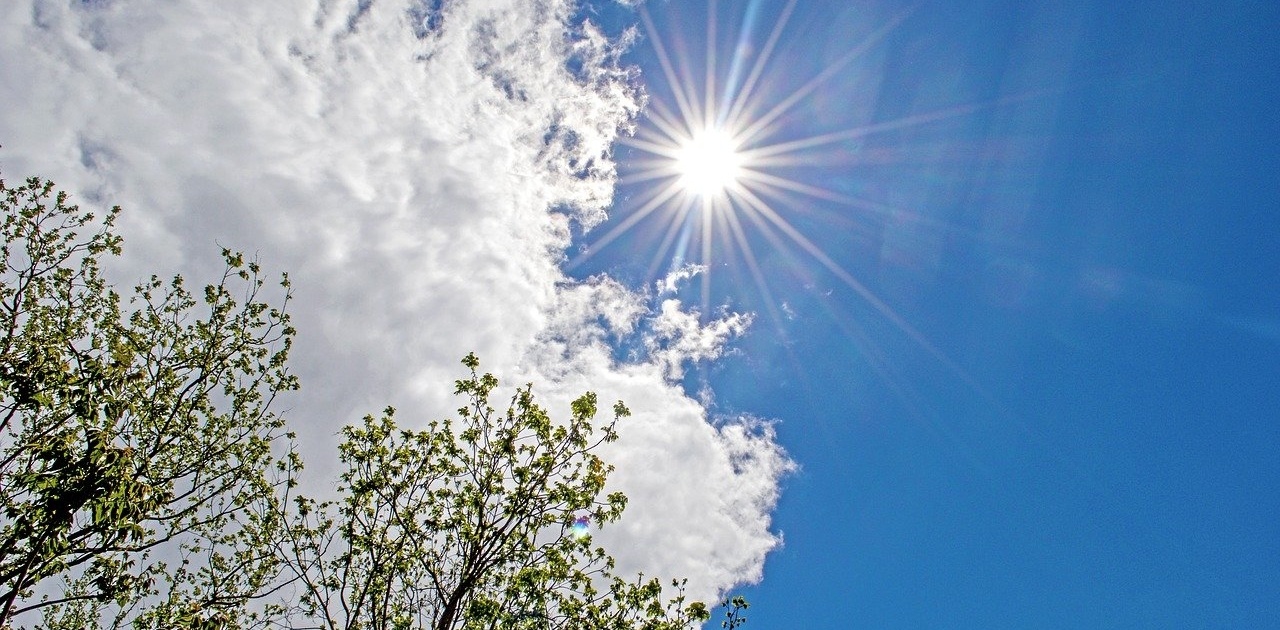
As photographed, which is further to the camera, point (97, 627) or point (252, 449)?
point (97, 627)

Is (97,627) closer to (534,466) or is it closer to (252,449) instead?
(252,449)

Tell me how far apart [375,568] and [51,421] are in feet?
33.0

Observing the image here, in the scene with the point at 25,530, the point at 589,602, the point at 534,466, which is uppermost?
the point at 534,466

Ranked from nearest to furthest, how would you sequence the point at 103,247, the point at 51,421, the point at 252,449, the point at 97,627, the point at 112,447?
the point at 112,447 → the point at 51,421 → the point at 103,247 → the point at 252,449 → the point at 97,627

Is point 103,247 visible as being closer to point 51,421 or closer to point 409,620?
point 51,421

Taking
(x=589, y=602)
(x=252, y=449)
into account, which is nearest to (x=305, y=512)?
(x=252, y=449)

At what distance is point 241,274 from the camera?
20.4 meters

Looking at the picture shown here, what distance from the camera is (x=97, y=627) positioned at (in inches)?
1051

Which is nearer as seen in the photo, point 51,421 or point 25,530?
point 25,530

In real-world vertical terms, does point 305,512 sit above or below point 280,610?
above

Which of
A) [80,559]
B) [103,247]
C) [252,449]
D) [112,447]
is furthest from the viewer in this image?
[252,449]

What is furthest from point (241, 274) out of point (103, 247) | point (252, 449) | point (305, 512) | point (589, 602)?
point (589, 602)

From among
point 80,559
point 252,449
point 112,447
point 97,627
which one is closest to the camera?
point 112,447

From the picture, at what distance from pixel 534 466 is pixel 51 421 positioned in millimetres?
13631
